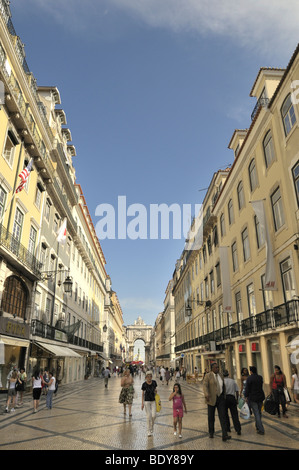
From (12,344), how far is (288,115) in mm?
16105

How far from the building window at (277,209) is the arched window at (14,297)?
13318 millimetres

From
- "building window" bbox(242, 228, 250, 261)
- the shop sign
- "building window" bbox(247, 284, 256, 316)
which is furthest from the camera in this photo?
"building window" bbox(242, 228, 250, 261)

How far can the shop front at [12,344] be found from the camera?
603 inches

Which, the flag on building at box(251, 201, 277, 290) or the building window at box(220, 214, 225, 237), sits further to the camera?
the building window at box(220, 214, 225, 237)

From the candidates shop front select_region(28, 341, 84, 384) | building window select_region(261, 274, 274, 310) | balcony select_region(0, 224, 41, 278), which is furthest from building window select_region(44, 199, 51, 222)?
building window select_region(261, 274, 274, 310)

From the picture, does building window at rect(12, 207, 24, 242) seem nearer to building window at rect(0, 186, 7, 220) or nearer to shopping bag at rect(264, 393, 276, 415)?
building window at rect(0, 186, 7, 220)

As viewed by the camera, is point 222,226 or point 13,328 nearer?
point 13,328

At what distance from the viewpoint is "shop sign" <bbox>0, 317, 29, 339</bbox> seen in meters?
15.2

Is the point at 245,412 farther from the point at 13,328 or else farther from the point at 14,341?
the point at 13,328

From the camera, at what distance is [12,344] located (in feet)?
52.1

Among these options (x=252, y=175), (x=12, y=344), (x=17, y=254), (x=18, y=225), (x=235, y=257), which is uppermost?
(x=252, y=175)

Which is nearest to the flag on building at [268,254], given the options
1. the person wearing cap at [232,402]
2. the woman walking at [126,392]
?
the woman walking at [126,392]

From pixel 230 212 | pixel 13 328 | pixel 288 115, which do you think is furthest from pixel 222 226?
pixel 13 328
